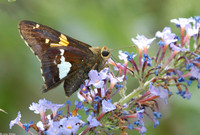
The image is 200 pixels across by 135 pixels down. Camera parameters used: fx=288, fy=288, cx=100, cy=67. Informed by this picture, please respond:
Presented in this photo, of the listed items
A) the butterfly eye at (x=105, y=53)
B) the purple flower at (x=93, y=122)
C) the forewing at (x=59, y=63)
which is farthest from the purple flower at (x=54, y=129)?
the butterfly eye at (x=105, y=53)

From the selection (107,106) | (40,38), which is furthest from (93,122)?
(40,38)

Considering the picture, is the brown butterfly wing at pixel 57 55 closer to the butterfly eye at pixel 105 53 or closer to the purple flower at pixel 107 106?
the butterfly eye at pixel 105 53

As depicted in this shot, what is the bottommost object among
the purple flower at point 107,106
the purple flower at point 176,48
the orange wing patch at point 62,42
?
the purple flower at point 107,106

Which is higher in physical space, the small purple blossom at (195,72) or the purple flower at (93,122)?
the small purple blossom at (195,72)

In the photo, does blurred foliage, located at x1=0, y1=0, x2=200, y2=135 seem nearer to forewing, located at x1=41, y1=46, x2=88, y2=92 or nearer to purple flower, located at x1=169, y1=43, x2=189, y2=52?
forewing, located at x1=41, y1=46, x2=88, y2=92

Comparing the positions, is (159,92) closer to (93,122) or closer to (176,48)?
(176,48)

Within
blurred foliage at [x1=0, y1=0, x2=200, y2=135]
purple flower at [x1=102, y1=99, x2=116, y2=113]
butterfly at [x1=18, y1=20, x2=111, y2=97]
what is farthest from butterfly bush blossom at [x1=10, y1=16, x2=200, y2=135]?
blurred foliage at [x1=0, y1=0, x2=200, y2=135]

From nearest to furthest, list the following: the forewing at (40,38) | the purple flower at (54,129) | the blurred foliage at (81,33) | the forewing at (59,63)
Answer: the purple flower at (54,129), the forewing at (59,63), the forewing at (40,38), the blurred foliage at (81,33)
